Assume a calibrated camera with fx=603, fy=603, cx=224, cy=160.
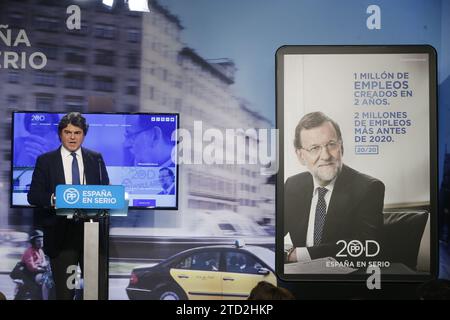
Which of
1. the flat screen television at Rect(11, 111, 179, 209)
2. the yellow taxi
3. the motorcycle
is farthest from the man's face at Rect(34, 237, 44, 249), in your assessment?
the yellow taxi

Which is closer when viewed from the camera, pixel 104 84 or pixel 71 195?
pixel 71 195

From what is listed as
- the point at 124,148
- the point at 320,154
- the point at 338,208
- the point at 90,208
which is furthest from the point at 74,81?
the point at 338,208

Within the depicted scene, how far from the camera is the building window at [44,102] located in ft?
15.0

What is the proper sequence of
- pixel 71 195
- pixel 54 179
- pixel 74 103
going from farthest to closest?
pixel 74 103, pixel 54 179, pixel 71 195

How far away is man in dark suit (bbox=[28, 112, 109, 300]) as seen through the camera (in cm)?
445

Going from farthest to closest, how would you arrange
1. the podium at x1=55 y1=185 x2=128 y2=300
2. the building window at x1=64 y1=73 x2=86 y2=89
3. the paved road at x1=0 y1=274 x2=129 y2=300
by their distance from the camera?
1. the building window at x1=64 y1=73 x2=86 y2=89
2. the paved road at x1=0 y1=274 x2=129 y2=300
3. the podium at x1=55 y1=185 x2=128 y2=300

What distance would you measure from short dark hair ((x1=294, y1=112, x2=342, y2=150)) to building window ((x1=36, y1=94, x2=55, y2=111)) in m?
1.87

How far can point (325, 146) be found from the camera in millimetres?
4488

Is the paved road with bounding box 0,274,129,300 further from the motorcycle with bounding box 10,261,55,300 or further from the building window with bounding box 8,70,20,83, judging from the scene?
the building window with bounding box 8,70,20,83

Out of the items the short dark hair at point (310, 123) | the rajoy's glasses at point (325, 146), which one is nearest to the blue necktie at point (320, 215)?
the rajoy's glasses at point (325, 146)

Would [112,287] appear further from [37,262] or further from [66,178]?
[66,178]

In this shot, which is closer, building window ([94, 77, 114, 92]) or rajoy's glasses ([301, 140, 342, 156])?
rajoy's glasses ([301, 140, 342, 156])

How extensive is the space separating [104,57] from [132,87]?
1.06 ft
